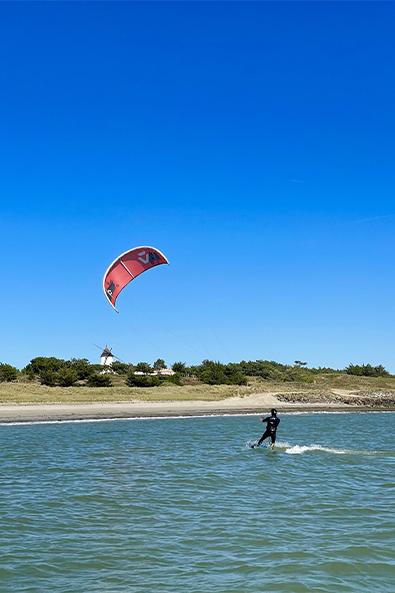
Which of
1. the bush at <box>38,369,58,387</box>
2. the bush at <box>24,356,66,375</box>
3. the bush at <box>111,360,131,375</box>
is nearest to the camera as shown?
the bush at <box>38,369,58,387</box>

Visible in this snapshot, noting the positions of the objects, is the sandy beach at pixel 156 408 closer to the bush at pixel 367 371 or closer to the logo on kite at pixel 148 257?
the logo on kite at pixel 148 257

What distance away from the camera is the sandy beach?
1655 inches

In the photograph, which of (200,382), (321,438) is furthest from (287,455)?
(200,382)

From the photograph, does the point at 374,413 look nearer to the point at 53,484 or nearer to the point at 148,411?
the point at 148,411

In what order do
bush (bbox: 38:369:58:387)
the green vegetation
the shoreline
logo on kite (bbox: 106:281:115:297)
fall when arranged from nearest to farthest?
logo on kite (bbox: 106:281:115:297), the shoreline, the green vegetation, bush (bbox: 38:369:58:387)

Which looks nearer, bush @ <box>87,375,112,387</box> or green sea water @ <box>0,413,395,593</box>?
green sea water @ <box>0,413,395,593</box>

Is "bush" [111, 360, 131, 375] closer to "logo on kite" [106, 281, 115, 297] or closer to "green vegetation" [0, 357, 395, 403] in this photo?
"green vegetation" [0, 357, 395, 403]

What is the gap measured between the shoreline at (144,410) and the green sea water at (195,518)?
13.6 m

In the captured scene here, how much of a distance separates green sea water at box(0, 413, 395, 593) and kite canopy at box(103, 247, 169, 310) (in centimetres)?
1213

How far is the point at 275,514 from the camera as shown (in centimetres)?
1413

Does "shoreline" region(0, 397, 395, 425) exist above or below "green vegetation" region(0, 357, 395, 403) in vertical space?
below

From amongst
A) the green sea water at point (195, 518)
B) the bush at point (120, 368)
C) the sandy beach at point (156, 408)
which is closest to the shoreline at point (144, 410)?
the sandy beach at point (156, 408)

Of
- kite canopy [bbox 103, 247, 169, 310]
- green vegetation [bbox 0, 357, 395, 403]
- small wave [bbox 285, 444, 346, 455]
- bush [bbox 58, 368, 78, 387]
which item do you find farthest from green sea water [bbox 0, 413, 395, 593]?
bush [bbox 58, 368, 78, 387]

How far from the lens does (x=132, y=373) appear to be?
236 feet
